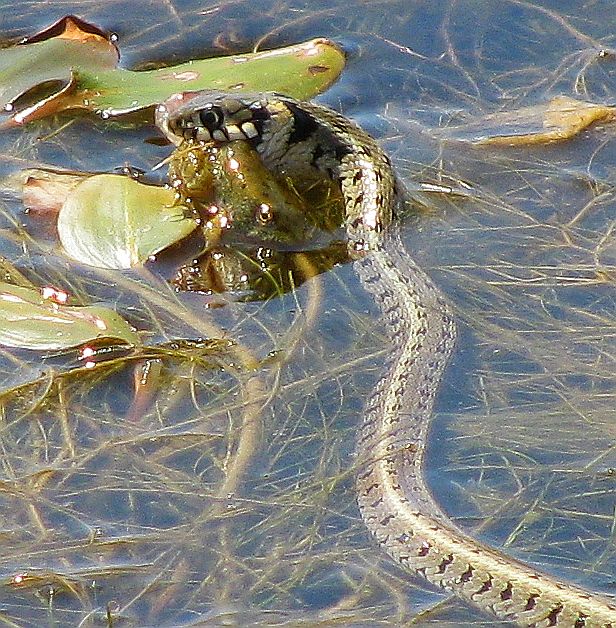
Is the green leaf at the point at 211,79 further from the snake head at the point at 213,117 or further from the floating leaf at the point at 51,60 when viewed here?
the snake head at the point at 213,117

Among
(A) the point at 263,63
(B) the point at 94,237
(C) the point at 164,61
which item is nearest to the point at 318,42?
(A) the point at 263,63

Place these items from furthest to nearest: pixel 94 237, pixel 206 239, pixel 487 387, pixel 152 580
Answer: pixel 206 239 → pixel 94 237 → pixel 487 387 → pixel 152 580

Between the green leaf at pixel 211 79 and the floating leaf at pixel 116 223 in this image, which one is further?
the green leaf at pixel 211 79

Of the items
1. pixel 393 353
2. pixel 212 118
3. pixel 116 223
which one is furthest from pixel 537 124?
pixel 116 223

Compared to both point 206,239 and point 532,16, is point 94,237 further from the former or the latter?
point 532,16

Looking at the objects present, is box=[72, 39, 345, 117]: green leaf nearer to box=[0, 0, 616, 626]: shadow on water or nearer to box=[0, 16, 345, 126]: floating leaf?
box=[0, 16, 345, 126]: floating leaf

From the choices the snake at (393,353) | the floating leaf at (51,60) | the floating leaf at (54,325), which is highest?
the floating leaf at (51,60)

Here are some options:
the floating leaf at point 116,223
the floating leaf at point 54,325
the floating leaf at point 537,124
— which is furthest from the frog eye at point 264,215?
the floating leaf at point 537,124
